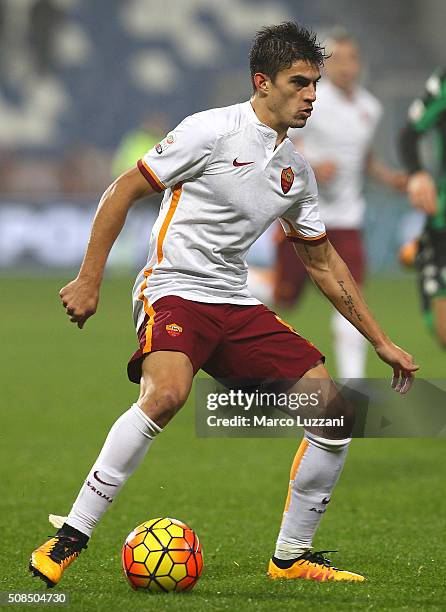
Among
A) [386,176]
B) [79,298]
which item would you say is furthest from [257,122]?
[386,176]

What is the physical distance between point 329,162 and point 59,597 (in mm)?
5136

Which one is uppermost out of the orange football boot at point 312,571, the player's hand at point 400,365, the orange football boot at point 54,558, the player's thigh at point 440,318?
the player's hand at point 400,365

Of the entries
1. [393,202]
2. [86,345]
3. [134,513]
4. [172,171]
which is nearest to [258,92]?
[172,171]

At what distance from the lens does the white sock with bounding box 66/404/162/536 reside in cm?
427

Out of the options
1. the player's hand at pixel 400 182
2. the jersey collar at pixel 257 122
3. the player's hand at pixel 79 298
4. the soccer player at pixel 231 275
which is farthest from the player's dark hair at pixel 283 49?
the player's hand at pixel 400 182

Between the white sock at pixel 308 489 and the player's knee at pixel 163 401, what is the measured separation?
598 mm

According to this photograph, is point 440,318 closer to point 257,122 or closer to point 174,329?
point 257,122

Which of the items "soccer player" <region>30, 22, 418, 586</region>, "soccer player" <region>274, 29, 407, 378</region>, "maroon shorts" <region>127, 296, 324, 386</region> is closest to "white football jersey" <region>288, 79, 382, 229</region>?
"soccer player" <region>274, 29, 407, 378</region>

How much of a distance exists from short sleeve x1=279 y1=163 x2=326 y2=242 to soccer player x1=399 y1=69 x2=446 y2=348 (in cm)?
267

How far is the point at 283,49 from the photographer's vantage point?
449 centimetres

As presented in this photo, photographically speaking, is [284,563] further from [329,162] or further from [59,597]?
[329,162]

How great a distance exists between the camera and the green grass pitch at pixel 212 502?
4.41 m

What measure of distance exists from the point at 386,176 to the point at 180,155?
4778mm

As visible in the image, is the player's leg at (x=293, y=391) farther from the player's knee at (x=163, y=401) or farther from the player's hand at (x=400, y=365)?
the player's knee at (x=163, y=401)
